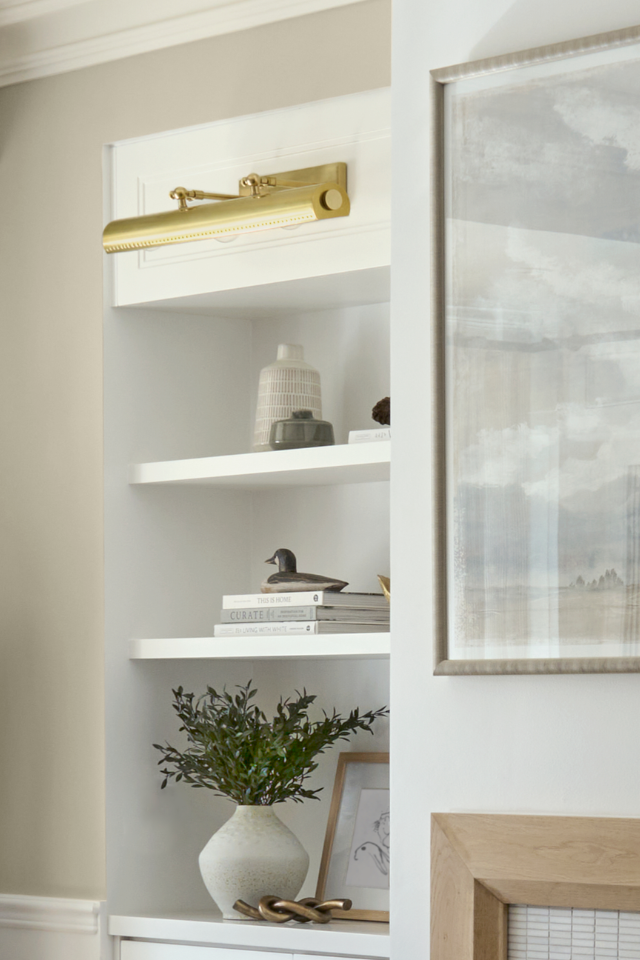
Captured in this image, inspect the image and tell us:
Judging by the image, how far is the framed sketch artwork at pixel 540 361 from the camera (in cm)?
194

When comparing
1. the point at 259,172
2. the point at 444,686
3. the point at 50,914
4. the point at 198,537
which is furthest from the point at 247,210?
the point at 50,914

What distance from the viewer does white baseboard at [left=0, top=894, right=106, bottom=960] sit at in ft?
8.78

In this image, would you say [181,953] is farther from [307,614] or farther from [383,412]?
[383,412]

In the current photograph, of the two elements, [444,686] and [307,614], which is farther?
[307,614]

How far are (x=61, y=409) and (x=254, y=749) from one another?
2.82ft

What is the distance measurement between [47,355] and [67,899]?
3.84 ft

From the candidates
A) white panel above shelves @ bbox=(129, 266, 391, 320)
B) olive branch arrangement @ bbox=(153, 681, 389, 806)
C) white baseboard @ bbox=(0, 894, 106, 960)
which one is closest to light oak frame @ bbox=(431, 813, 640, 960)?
olive branch arrangement @ bbox=(153, 681, 389, 806)

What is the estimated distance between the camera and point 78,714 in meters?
2.78

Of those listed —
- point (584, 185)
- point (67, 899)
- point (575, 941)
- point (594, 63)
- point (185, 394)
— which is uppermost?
point (594, 63)

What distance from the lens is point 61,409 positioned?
2.87 meters

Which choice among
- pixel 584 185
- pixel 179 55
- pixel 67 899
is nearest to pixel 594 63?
pixel 584 185

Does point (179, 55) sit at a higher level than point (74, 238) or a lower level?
higher

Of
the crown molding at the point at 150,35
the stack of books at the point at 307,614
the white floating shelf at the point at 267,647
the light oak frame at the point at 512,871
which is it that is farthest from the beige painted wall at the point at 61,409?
the light oak frame at the point at 512,871

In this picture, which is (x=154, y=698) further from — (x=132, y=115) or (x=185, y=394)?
(x=132, y=115)
